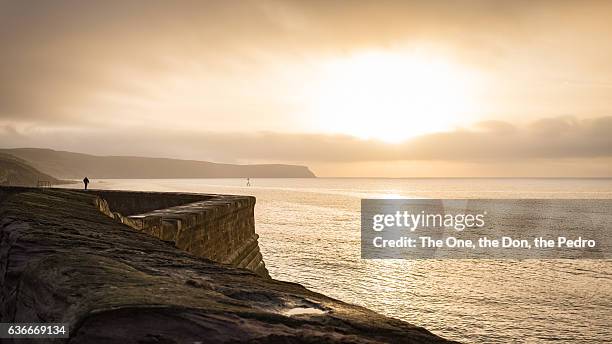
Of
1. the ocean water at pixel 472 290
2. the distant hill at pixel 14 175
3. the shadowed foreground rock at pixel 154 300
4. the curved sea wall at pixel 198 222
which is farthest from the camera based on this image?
the distant hill at pixel 14 175

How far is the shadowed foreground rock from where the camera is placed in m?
1.63

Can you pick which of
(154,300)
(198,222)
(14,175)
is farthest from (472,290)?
(14,175)

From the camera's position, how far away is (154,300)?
1.84 m

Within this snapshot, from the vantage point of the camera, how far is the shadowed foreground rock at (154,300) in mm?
1626

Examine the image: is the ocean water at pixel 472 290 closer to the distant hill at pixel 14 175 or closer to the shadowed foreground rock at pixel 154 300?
the shadowed foreground rock at pixel 154 300

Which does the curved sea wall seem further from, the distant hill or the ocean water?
the distant hill

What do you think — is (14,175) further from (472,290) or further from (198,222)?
(198,222)

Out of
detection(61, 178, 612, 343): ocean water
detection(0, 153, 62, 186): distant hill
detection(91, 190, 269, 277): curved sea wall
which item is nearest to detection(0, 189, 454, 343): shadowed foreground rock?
detection(91, 190, 269, 277): curved sea wall

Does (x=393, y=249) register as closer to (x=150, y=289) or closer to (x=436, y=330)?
(x=436, y=330)

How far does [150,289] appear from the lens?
82.0 inches

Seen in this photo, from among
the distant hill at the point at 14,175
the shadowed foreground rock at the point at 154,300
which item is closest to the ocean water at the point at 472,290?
the shadowed foreground rock at the point at 154,300

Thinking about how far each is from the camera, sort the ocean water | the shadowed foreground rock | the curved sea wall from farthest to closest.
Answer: the ocean water
the curved sea wall
the shadowed foreground rock

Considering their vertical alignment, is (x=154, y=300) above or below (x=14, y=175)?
below

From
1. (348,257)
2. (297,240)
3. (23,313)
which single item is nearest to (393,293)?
(348,257)
